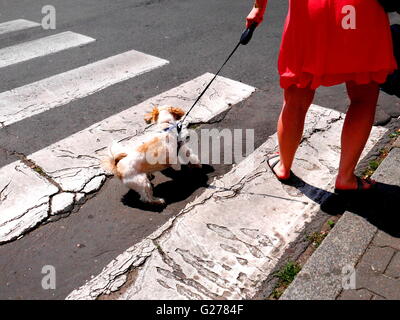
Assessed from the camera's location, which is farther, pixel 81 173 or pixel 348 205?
pixel 81 173

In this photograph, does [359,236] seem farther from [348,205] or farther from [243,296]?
[243,296]

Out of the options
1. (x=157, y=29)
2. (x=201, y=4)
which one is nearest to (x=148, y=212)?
(x=157, y=29)

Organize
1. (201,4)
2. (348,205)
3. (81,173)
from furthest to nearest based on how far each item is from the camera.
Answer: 1. (201,4)
2. (81,173)
3. (348,205)

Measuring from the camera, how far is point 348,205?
3.17m

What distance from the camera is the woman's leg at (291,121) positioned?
2984mm

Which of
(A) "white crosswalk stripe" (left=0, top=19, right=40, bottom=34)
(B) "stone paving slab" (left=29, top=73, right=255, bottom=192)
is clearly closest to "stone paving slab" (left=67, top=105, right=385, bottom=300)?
(B) "stone paving slab" (left=29, top=73, right=255, bottom=192)

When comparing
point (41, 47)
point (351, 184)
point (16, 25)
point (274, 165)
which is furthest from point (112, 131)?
point (16, 25)

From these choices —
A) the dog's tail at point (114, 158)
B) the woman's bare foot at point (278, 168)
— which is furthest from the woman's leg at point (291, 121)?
the dog's tail at point (114, 158)

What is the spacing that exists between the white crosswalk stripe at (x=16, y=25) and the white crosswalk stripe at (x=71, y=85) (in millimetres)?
2150

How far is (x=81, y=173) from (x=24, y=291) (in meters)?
1.24

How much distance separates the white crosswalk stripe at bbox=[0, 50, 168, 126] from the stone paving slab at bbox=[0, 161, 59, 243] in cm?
100

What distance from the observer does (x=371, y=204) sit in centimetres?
313
